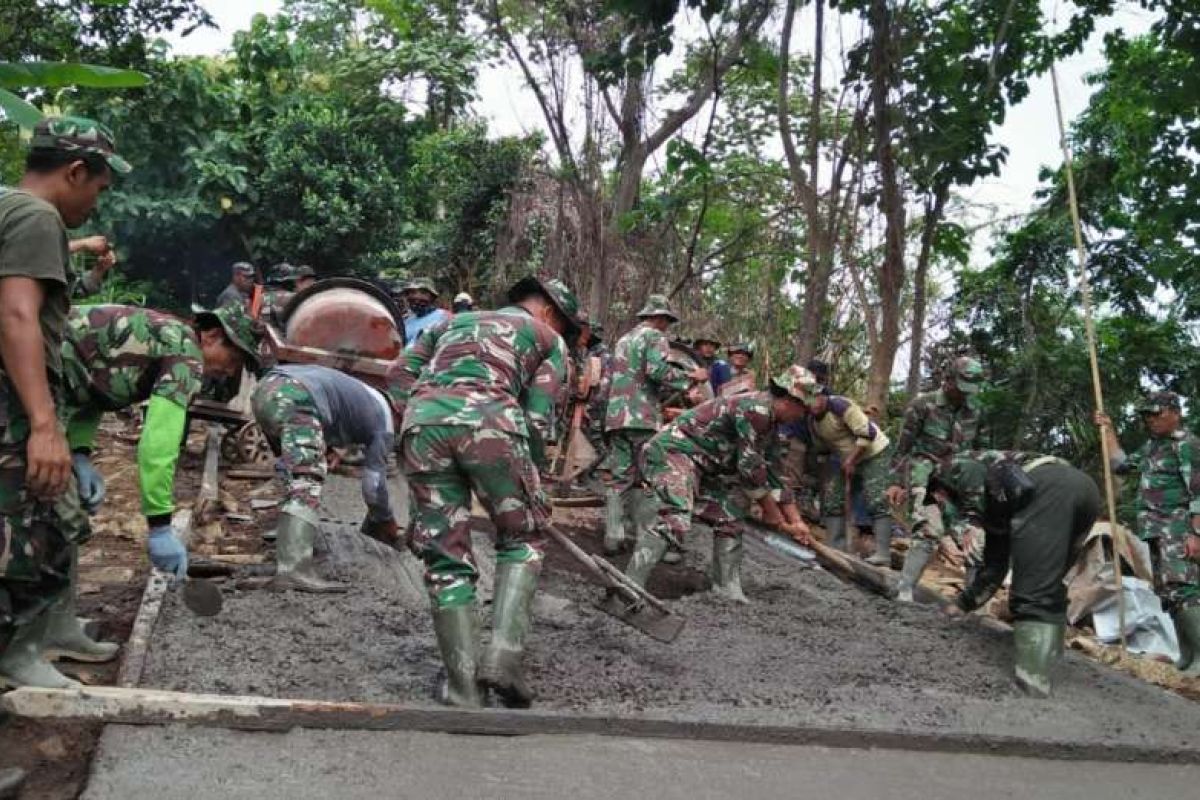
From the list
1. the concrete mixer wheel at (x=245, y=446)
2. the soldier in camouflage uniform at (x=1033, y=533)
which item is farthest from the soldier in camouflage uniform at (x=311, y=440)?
the soldier in camouflage uniform at (x=1033, y=533)

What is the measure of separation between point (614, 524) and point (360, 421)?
2.67 m

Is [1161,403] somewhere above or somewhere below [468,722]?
above

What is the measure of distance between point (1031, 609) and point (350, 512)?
4.57 m

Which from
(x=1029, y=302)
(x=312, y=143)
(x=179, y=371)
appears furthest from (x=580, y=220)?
(x=179, y=371)

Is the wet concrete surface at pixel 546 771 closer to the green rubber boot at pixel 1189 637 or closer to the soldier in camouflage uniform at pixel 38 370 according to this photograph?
the soldier in camouflage uniform at pixel 38 370

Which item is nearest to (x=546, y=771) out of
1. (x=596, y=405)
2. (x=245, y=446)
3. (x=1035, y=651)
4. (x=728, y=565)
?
(x=1035, y=651)

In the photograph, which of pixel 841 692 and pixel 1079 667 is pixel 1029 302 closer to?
pixel 1079 667

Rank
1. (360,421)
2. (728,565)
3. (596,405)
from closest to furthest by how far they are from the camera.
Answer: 1. (360,421)
2. (728,565)
3. (596,405)

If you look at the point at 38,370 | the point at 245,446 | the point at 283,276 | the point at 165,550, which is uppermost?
the point at 283,276

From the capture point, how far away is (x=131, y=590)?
5.16m

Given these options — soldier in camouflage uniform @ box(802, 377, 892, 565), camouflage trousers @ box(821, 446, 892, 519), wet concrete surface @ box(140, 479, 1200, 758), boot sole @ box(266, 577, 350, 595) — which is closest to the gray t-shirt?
wet concrete surface @ box(140, 479, 1200, 758)

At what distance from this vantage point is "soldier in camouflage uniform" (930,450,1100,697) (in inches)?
204

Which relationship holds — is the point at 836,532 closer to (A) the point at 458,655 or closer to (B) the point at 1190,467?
(B) the point at 1190,467

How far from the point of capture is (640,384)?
822 centimetres
